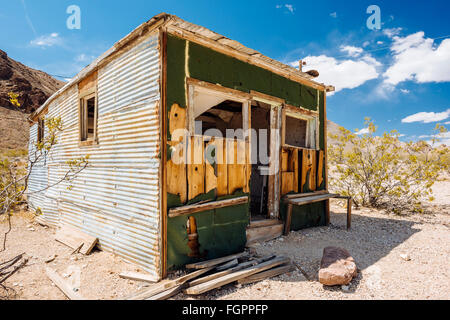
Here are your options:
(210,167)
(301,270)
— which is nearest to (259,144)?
(210,167)

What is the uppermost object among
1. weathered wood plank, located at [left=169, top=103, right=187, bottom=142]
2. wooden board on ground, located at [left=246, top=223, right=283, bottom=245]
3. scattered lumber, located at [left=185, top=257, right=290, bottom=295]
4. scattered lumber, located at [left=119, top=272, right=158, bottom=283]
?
weathered wood plank, located at [left=169, top=103, right=187, bottom=142]

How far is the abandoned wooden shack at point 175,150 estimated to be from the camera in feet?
13.5

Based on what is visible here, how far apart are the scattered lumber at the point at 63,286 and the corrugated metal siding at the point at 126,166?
0.96m

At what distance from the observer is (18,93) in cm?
3294

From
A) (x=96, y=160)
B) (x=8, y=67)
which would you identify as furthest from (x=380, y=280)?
(x=8, y=67)

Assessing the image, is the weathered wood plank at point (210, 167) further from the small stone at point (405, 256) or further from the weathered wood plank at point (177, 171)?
the small stone at point (405, 256)

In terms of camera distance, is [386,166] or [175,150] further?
[386,166]

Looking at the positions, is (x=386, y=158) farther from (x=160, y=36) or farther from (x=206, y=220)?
(x=160, y=36)

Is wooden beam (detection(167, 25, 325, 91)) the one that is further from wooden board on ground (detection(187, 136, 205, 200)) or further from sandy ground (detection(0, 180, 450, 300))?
sandy ground (detection(0, 180, 450, 300))

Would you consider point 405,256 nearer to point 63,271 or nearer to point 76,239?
point 63,271

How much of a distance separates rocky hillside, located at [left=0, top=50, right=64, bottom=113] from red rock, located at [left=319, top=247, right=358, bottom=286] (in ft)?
129

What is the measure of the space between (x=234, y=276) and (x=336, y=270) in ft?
4.92

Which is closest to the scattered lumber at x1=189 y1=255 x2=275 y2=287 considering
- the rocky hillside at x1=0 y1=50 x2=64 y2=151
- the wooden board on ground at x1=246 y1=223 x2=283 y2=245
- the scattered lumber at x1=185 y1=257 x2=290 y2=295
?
the scattered lumber at x1=185 y1=257 x2=290 y2=295

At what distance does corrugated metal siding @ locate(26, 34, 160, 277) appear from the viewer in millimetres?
4145
